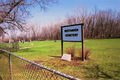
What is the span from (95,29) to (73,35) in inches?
1908

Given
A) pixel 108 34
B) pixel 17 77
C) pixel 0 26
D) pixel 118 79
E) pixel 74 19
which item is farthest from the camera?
pixel 74 19

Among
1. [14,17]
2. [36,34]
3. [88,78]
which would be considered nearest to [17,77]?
[88,78]

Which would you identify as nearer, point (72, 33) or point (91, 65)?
point (91, 65)

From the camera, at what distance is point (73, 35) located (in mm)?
7262

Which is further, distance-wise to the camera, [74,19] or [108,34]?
[74,19]

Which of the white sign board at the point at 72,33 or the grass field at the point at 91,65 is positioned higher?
the white sign board at the point at 72,33

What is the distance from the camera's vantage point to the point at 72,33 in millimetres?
7352

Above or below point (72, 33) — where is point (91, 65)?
below

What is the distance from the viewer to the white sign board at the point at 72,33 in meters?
6.90

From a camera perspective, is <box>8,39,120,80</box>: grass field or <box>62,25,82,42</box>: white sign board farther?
<box>62,25,82,42</box>: white sign board

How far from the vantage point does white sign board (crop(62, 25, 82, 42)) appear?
6.90 metres

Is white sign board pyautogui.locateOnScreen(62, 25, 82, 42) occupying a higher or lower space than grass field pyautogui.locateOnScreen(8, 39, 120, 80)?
higher

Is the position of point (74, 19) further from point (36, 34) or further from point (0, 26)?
point (0, 26)

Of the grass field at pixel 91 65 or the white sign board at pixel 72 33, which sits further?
the white sign board at pixel 72 33
